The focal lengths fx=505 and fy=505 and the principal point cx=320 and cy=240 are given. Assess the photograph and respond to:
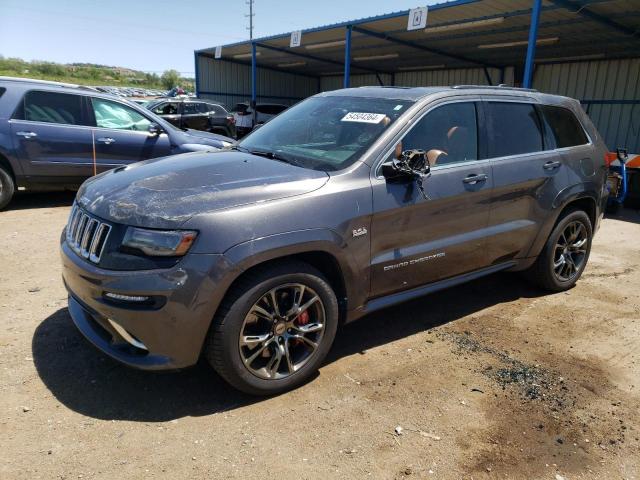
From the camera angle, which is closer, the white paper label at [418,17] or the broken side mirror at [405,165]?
the broken side mirror at [405,165]

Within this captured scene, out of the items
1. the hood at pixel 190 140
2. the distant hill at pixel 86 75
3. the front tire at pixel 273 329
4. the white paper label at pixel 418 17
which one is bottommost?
the front tire at pixel 273 329

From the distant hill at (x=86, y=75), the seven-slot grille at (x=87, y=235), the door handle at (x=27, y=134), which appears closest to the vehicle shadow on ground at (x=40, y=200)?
the door handle at (x=27, y=134)

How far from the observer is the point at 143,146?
811 cm

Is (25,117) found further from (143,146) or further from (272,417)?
(272,417)

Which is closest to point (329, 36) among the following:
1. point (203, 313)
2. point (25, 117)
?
point (25, 117)

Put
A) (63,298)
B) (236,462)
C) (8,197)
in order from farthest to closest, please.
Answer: (8,197), (63,298), (236,462)

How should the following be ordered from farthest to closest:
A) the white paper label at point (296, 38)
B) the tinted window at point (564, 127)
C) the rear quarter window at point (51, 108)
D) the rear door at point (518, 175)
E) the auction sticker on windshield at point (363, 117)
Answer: the white paper label at point (296, 38) < the rear quarter window at point (51, 108) < the tinted window at point (564, 127) < the rear door at point (518, 175) < the auction sticker on windshield at point (363, 117)

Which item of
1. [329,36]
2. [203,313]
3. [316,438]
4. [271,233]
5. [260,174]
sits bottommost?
[316,438]

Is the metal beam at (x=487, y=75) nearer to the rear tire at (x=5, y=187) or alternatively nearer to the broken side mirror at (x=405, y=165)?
the rear tire at (x=5, y=187)

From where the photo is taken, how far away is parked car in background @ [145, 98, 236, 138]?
55.7 ft

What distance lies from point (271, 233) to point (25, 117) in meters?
6.16

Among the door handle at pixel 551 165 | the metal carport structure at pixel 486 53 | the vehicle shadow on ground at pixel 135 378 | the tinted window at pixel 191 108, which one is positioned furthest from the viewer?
the tinted window at pixel 191 108

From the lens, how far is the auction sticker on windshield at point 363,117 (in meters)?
3.56

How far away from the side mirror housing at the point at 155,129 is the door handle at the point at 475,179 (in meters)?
5.91
